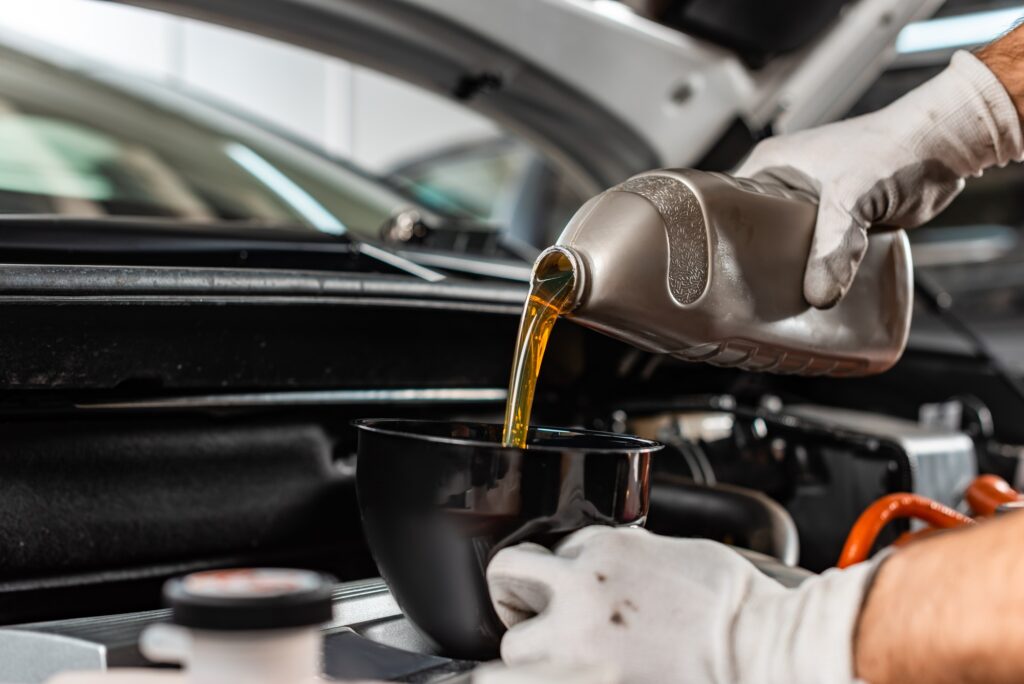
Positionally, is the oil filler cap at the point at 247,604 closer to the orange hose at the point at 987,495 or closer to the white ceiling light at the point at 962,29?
the orange hose at the point at 987,495

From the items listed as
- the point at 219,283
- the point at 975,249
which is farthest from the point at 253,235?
the point at 975,249

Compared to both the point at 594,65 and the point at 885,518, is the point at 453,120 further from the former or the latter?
the point at 885,518

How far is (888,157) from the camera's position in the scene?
3.00 feet

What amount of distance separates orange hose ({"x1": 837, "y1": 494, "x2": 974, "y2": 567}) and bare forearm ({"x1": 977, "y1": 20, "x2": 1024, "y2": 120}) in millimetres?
392

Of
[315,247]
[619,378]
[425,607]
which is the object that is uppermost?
[315,247]

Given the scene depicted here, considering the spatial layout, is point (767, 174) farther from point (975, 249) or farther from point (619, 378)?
point (975, 249)

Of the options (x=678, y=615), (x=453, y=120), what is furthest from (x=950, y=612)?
(x=453, y=120)

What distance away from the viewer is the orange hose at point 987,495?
3.29 ft

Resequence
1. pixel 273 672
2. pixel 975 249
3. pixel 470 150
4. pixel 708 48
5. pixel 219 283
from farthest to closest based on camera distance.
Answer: pixel 975 249 < pixel 470 150 < pixel 708 48 < pixel 219 283 < pixel 273 672

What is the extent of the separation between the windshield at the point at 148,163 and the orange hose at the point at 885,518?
26.1 inches

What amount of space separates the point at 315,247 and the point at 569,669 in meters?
0.60

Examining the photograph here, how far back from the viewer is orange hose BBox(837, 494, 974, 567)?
2.85ft

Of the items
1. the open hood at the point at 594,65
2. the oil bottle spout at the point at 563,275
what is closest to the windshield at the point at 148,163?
the open hood at the point at 594,65

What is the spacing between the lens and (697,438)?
1236mm
